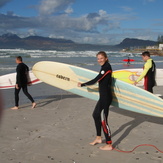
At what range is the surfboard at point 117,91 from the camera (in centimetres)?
431

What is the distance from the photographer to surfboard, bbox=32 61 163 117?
4309 millimetres

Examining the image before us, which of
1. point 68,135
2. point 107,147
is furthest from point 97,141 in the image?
point 68,135

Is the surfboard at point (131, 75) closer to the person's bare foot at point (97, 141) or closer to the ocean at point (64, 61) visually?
the person's bare foot at point (97, 141)

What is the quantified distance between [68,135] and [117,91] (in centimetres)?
125

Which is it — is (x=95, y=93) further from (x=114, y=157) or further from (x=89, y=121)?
(x=114, y=157)

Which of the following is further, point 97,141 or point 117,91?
point 117,91

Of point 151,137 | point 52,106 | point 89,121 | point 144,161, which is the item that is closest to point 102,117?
point 144,161

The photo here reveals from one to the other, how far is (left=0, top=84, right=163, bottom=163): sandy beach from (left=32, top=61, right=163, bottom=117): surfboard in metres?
0.48

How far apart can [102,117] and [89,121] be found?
5.22ft

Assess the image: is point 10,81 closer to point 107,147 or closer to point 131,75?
point 131,75

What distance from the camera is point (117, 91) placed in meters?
4.29

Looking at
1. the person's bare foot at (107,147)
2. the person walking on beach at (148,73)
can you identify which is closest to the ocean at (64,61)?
the person walking on beach at (148,73)

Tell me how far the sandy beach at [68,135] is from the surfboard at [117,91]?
475 mm

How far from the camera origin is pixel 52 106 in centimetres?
645
